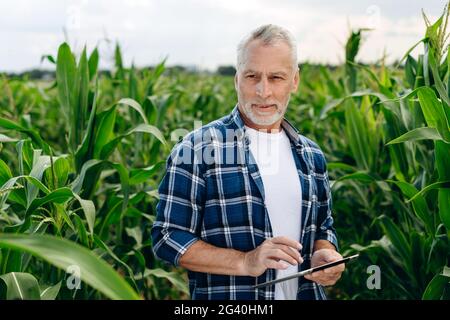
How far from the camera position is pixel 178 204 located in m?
1.46

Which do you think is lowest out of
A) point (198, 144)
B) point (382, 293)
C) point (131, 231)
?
point (382, 293)

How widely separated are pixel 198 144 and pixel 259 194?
0.64 ft

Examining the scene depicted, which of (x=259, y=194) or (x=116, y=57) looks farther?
(x=116, y=57)

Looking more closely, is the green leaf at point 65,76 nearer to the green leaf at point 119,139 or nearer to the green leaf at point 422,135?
the green leaf at point 119,139

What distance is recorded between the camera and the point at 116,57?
3912mm

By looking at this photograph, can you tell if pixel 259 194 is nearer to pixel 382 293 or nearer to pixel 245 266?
pixel 245 266

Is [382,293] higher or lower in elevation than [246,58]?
lower

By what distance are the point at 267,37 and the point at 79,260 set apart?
80 centimetres

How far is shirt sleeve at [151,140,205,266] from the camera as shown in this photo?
146 centimetres

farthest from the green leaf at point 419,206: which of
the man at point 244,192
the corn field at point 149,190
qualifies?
the man at point 244,192
